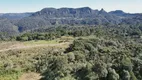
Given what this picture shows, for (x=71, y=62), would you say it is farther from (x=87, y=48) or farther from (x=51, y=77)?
(x=87, y=48)

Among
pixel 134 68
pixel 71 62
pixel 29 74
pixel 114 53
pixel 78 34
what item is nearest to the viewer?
pixel 29 74

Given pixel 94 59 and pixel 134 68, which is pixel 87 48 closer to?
pixel 94 59

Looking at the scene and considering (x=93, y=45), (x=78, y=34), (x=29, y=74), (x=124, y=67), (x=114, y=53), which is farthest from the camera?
(x=78, y=34)

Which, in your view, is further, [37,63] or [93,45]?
[93,45]

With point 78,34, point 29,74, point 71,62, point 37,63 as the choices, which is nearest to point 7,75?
point 29,74

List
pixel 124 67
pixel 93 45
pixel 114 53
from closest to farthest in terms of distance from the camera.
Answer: pixel 124 67 → pixel 114 53 → pixel 93 45

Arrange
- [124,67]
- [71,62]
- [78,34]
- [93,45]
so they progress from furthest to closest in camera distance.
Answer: [78,34] < [93,45] < [124,67] < [71,62]

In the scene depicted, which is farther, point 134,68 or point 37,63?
point 134,68

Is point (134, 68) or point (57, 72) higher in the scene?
point (57, 72)

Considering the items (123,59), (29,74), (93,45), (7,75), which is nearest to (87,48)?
(93,45)
